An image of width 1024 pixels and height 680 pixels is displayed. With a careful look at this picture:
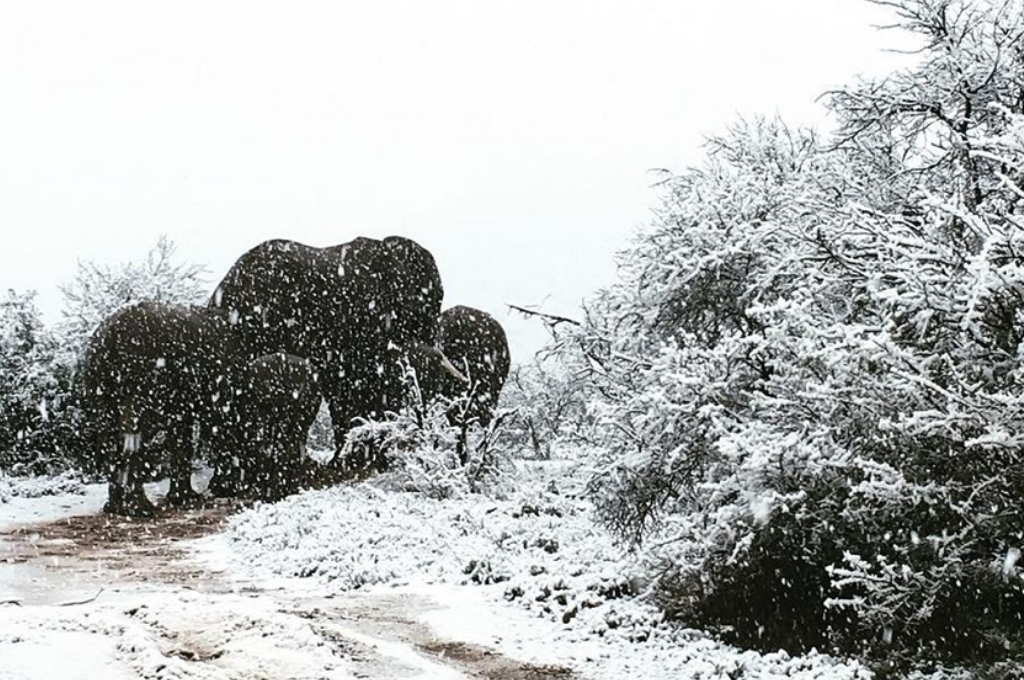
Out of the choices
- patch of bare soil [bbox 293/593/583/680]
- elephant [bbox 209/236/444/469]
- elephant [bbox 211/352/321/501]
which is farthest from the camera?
elephant [bbox 209/236/444/469]

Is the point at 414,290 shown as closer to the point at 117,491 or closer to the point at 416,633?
the point at 117,491

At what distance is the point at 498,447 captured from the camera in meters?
22.7

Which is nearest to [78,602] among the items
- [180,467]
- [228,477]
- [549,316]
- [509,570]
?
[509,570]

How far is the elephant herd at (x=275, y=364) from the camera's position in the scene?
2212cm

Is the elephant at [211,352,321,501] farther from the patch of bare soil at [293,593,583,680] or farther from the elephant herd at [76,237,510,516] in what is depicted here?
the patch of bare soil at [293,593,583,680]

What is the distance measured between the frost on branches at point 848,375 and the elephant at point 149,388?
1314cm

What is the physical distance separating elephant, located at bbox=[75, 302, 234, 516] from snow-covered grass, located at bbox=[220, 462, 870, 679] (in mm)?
3517

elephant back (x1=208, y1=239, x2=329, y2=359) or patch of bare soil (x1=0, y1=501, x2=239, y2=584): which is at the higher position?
elephant back (x1=208, y1=239, x2=329, y2=359)

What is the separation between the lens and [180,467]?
23.5 metres

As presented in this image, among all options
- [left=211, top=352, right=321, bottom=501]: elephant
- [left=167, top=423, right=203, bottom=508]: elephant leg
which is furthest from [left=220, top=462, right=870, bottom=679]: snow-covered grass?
[left=167, top=423, right=203, bottom=508]: elephant leg

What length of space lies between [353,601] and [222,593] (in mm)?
1698

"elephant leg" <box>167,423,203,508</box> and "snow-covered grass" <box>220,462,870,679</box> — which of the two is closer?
"snow-covered grass" <box>220,462,870,679</box>

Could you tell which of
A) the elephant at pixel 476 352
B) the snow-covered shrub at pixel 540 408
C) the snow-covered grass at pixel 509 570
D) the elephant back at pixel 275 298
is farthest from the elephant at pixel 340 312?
the snow-covered grass at pixel 509 570

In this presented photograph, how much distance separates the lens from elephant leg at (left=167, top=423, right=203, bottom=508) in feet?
76.7
